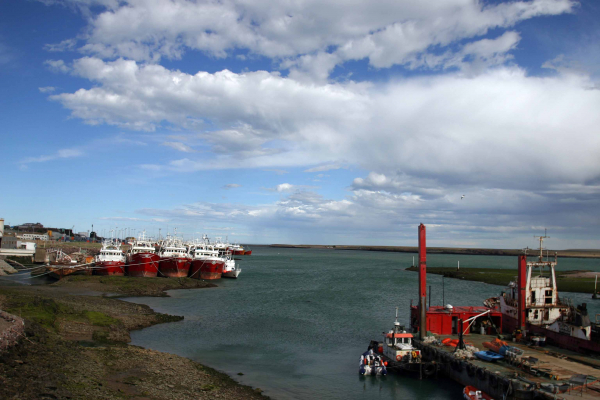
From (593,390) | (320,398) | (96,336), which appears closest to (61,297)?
(96,336)

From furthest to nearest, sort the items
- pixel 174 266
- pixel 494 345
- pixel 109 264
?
pixel 174 266
pixel 109 264
pixel 494 345

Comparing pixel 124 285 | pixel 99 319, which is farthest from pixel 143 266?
pixel 99 319

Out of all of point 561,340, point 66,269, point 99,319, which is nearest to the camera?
point 561,340

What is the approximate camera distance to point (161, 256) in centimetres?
8800

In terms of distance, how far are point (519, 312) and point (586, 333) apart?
482cm

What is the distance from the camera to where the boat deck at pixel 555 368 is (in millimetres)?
18891

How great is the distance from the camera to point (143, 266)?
80.6 m

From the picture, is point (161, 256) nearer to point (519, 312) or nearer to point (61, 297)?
point (61, 297)

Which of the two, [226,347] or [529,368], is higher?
[529,368]

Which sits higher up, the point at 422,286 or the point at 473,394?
the point at 422,286

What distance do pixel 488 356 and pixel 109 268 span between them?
7446cm

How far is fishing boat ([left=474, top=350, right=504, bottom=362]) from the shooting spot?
2398cm

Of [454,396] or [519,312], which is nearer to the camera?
[454,396]

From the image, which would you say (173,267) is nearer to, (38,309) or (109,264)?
(109,264)
